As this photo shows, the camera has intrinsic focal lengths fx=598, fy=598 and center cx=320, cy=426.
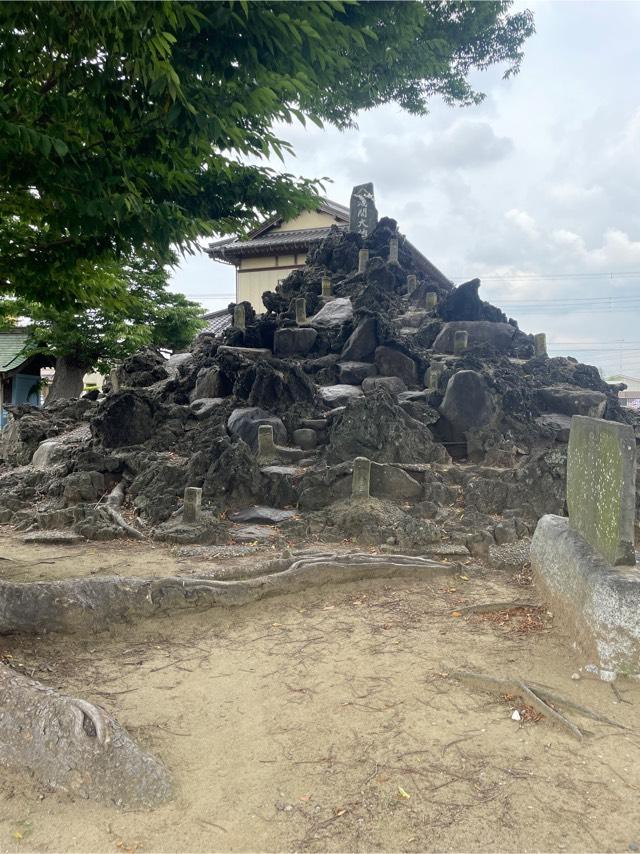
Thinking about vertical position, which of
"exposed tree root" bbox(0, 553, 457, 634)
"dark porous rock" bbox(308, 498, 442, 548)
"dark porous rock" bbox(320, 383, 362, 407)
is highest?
"dark porous rock" bbox(320, 383, 362, 407)

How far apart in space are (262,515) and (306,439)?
283 cm

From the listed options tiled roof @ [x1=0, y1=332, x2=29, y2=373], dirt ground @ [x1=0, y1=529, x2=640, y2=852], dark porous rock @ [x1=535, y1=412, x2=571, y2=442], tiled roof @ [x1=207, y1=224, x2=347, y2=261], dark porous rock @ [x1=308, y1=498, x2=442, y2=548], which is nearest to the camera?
dirt ground @ [x1=0, y1=529, x2=640, y2=852]

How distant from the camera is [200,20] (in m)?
4.45

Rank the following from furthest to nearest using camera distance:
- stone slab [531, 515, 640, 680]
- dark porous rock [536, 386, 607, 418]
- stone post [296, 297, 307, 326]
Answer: stone post [296, 297, 307, 326]
dark porous rock [536, 386, 607, 418]
stone slab [531, 515, 640, 680]

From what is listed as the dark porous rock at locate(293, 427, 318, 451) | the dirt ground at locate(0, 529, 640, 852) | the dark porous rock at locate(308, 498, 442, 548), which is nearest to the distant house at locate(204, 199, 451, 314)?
Result: the dark porous rock at locate(293, 427, 318, 451)

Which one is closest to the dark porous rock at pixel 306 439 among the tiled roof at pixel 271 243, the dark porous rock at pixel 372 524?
the dark porous rock at pixel 372 524

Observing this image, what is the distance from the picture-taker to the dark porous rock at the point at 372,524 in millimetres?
8492

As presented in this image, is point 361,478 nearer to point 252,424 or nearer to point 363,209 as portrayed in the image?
point 252,424

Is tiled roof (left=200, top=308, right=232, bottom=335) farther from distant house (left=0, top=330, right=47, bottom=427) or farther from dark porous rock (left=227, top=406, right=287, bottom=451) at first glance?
dark porous rock (left=227, top=406, right=287, bottom=451)

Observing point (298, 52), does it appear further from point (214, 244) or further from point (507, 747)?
point (214, 244)

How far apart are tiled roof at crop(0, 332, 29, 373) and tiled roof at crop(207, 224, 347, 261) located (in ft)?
32.4

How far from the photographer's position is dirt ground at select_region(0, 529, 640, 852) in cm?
298

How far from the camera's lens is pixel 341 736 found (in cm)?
383

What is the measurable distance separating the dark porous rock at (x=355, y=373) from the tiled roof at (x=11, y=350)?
15.1 m
